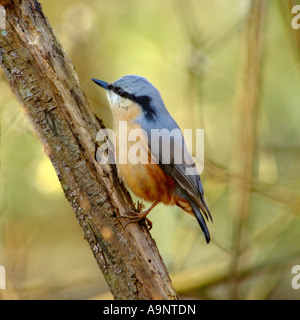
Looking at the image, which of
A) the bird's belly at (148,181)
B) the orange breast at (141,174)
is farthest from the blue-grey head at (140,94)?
the bird's belly at (148,181)

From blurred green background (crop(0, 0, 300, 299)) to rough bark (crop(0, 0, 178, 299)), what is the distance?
125 cm

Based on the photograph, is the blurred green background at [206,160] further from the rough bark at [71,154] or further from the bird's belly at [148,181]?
the rough bark at [71,154]

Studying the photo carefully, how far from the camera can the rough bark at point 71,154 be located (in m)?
2.72

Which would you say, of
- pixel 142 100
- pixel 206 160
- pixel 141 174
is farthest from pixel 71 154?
pixel 206 160

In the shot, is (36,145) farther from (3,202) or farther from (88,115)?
(88,115)

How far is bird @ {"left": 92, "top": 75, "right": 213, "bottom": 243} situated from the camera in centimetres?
328

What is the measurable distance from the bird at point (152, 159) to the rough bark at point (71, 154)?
40 cm

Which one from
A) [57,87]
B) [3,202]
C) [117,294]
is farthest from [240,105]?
[3,202]

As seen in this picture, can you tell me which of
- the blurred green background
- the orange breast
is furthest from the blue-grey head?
the blurred green background

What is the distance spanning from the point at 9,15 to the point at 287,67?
414cm

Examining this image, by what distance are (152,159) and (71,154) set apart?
0.73m

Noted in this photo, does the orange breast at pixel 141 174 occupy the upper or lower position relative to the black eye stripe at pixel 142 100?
lower

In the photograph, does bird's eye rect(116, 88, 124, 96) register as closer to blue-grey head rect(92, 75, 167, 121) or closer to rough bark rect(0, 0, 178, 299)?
blue-grey head rect(92, 75, 167, 121)

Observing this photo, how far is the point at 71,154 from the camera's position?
2787mm
